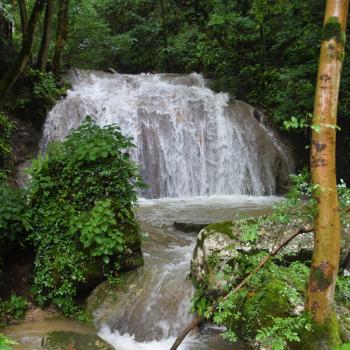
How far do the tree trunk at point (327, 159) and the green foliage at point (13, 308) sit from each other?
4050 millimetres

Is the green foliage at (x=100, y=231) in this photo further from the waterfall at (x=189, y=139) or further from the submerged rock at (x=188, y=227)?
the waterfall at (x=189, y=139)

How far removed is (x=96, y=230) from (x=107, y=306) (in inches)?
39.9

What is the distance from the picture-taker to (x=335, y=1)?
336 cm

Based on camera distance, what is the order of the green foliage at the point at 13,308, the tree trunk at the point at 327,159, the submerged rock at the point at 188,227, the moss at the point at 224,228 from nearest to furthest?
the tree trunk at the point at 327,159 < the moss at the point at 224,228 < the green foliage at the point at 13,308 < the submerged rock at the point at 188,227

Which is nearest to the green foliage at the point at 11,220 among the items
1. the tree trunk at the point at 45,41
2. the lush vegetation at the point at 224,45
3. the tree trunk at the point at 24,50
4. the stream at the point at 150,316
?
the stream at the point at 150,316

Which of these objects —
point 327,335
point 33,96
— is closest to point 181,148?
point 33,96

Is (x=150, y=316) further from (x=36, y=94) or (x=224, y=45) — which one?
(x=224, y=45)

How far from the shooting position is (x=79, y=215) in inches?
238

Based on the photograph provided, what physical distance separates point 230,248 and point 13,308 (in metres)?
2.99

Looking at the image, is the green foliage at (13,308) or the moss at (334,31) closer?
the moss at (334,31)

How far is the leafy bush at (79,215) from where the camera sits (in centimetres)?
589

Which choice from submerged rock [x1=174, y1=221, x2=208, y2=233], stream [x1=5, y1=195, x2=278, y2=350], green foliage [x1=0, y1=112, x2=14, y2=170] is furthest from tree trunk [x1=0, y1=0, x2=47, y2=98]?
stream [x1=5, y1=195, x2=278, y2=350]

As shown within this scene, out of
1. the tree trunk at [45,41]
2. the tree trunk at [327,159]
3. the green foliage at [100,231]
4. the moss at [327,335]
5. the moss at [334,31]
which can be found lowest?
the moss at [327,335]

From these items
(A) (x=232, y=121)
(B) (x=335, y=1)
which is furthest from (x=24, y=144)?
(B) (x=335, y=1)
